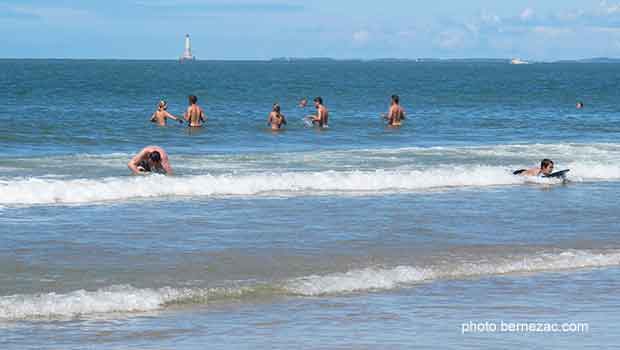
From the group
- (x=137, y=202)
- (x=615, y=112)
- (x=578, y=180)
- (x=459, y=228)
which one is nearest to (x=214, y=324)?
(x=459, y=228)

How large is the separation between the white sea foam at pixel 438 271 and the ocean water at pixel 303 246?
0.03 metres

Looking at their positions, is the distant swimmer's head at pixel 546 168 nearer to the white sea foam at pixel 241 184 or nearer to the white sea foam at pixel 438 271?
the white sea foam at pixel 241 184

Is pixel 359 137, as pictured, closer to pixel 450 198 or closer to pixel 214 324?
pixel 450 198

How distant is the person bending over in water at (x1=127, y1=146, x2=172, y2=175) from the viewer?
55.3ft

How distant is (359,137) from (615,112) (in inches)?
724

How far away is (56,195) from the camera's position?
14.6 meters

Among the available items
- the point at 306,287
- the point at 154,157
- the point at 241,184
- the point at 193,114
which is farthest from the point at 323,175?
the point at 193,114

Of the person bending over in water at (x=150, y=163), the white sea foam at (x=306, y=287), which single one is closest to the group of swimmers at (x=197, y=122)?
the person bending over in water at (x=150, y=163)

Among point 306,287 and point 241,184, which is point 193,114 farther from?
point 306,287

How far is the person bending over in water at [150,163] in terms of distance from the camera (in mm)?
16859

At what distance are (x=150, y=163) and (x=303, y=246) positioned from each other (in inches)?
243

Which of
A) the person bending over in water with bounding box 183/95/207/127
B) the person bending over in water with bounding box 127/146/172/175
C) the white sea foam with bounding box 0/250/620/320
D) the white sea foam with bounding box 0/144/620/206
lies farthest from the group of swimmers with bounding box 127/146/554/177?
the person bending over in water with bounding box 183/95/207/127

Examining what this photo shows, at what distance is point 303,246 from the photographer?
11.4m

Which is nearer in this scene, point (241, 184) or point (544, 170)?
point (241, 184)
